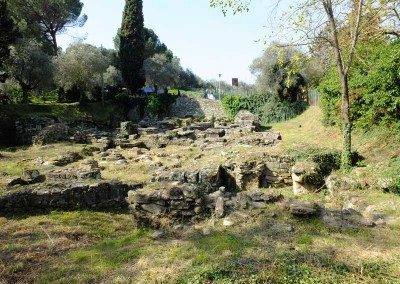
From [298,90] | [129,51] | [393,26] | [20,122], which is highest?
[129,51]

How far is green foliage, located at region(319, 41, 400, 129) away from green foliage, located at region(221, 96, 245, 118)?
17.6 m

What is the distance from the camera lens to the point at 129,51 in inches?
1258

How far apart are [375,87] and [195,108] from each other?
23900mm

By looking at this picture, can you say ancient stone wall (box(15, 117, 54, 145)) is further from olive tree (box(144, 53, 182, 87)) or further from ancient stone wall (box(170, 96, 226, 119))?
olive tree (box(144, 53, 182, 87))

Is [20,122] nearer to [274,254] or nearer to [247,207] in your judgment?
[247,207]

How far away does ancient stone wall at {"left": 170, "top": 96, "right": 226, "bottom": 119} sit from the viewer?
34406mm

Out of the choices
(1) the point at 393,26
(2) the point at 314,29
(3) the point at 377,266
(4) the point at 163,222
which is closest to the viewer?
(3) the point at 377,266

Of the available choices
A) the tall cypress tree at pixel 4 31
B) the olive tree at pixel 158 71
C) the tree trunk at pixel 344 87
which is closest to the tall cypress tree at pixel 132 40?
the olive tree at pixel 158 71

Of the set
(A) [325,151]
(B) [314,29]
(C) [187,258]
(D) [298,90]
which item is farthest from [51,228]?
(D) [298,90]

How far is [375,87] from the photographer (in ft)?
40.1

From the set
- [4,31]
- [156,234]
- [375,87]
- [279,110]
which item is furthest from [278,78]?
[156,234]

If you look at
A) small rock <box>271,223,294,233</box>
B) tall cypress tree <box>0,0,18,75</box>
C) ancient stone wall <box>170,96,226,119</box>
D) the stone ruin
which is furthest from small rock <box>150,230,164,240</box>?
ancient stone wall <box>170,96,226,119</box>

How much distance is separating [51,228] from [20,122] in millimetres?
18190

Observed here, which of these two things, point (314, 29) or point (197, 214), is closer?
point (197, 214)
